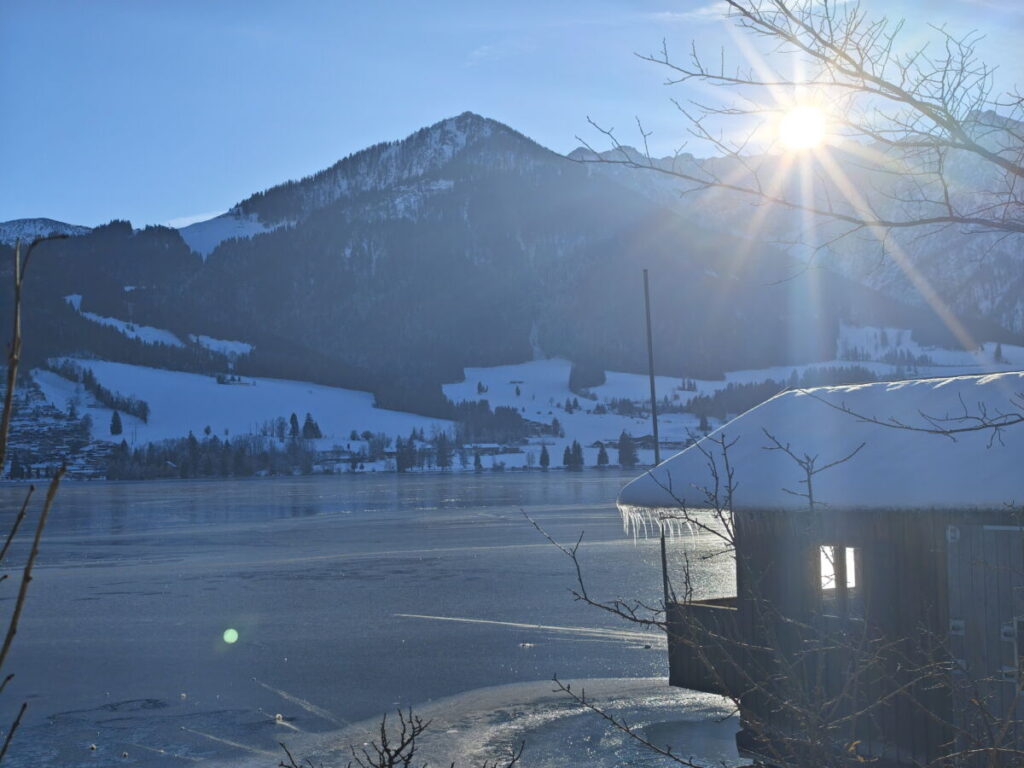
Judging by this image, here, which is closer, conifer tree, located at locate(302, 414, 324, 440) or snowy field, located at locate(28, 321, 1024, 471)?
snowy field, located at locate(28, 321, 1024, 471)

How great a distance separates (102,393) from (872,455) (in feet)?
497

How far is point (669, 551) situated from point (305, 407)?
13163cm

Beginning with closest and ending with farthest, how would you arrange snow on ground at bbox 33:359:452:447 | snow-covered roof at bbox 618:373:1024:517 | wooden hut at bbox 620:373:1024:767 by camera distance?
wooden hut at bbox 620:373:1024:767, snow-covered roof at bbox 618:373:1024:517, snow on ground at bbox 33:359:452:447

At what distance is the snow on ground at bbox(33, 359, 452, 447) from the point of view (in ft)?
463

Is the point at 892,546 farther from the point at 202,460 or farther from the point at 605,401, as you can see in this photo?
the point at 605,401

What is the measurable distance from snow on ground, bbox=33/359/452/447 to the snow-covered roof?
128722 mm

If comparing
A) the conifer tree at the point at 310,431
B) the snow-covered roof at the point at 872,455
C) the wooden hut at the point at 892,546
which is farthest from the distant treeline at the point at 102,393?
the wooden hut at the point at 892,546

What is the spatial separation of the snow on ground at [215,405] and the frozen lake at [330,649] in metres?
106

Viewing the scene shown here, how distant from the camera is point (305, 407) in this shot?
158250 mm

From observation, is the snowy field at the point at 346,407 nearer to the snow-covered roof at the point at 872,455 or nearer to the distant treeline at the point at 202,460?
the distant treeline at the point at 202,460

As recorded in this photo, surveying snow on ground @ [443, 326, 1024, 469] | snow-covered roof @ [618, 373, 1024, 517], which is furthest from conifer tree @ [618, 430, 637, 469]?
snow-covered roof @ [618, 373, 1024, 517]

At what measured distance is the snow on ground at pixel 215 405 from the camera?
463 feet

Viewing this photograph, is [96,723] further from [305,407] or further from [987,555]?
[305,407]

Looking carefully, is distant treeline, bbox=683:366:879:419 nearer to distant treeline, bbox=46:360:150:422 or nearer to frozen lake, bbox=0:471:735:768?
distant treeline, bbox=46:360:150:422
